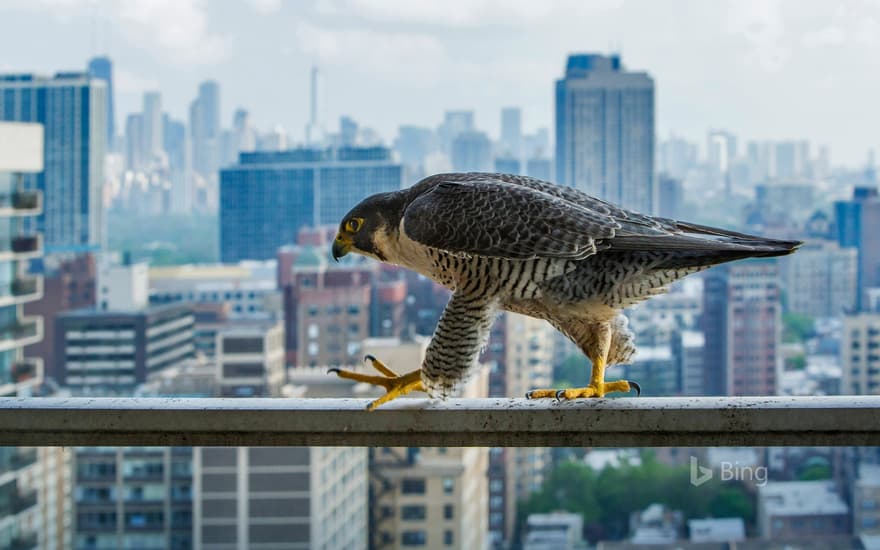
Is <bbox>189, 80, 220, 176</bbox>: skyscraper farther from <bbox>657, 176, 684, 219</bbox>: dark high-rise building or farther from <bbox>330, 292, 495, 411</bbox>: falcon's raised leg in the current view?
<bbox>330, 292, 495, 411</bbox>: falcon's raised leg

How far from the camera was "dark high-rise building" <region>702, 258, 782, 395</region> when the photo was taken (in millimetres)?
17234

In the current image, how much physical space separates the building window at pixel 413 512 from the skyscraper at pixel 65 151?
22.1 m

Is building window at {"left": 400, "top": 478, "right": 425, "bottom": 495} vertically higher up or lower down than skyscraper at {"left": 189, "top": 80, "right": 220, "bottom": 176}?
lower down

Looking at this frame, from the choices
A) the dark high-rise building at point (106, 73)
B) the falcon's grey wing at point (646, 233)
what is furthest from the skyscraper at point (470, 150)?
the falcon's grey wing at point (646, 233)

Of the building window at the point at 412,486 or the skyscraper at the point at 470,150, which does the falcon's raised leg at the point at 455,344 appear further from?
the skyscraper at the point at 470,150

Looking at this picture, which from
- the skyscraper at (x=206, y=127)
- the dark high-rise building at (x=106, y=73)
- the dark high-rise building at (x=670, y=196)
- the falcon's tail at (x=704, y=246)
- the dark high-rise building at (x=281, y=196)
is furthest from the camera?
the skyscraper at (x=206, y=127)

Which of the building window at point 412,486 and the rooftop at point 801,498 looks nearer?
the building window at point 412,486

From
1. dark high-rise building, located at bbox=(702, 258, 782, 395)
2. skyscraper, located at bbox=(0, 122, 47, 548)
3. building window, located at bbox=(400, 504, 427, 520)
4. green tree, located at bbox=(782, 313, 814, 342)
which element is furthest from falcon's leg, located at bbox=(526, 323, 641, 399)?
green tree, located at bbox=(782, 313, 814, 342)

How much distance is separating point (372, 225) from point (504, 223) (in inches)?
10.5

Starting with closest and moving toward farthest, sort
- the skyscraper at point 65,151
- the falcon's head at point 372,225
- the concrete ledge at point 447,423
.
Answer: the concrete ledge at point 447,423 → the falcon's head at point 372,225 → the skyscraper at point 65,151

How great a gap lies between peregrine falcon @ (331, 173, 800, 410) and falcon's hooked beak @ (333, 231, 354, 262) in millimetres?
122

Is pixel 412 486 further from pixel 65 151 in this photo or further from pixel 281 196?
pixel 281 196

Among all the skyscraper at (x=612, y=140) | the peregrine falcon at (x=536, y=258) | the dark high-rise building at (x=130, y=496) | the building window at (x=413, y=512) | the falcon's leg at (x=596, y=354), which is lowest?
the dark high-rise building at (x=130, y=496)

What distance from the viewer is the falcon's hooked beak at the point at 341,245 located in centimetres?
168
